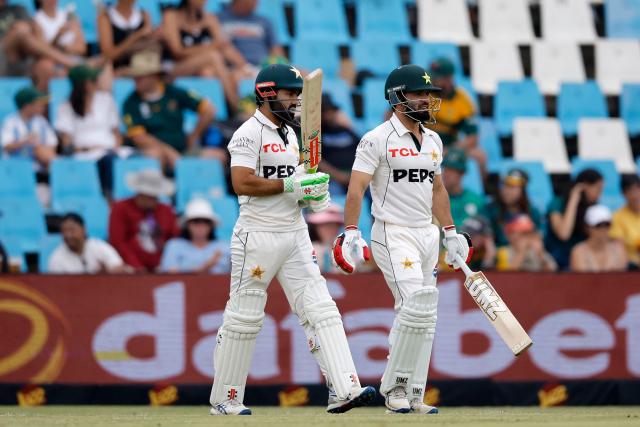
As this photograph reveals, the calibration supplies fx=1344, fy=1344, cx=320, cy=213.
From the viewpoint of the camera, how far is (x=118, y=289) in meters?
10.4


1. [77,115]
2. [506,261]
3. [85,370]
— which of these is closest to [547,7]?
[506,261]

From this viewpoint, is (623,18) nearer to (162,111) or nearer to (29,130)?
(162,111)

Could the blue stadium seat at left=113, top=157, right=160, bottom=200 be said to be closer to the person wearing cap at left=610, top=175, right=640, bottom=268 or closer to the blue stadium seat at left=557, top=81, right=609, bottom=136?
the person wearing cap at left=610, top=175, right=640, bottom=268

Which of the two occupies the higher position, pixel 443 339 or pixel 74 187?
pixel 74 187

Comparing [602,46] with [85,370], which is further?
[602,46]

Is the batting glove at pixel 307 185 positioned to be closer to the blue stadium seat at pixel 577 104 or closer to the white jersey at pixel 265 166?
the white jersey at pixel 265 166

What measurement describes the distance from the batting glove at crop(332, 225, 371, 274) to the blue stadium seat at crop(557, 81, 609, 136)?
7379 mm

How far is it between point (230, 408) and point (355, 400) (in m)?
0.89

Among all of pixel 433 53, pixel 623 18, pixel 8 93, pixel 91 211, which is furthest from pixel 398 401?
pixel 623 18

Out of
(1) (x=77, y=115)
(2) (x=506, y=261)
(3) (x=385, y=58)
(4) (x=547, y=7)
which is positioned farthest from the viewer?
(4) (x=547, y=7)

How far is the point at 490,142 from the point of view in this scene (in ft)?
46.1

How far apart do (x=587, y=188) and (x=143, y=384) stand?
186 inches

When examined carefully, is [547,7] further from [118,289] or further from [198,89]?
[118,289]

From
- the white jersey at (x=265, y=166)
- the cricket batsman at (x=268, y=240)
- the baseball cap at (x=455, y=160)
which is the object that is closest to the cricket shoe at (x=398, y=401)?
the cricket batsman at (x=268, y=240)
